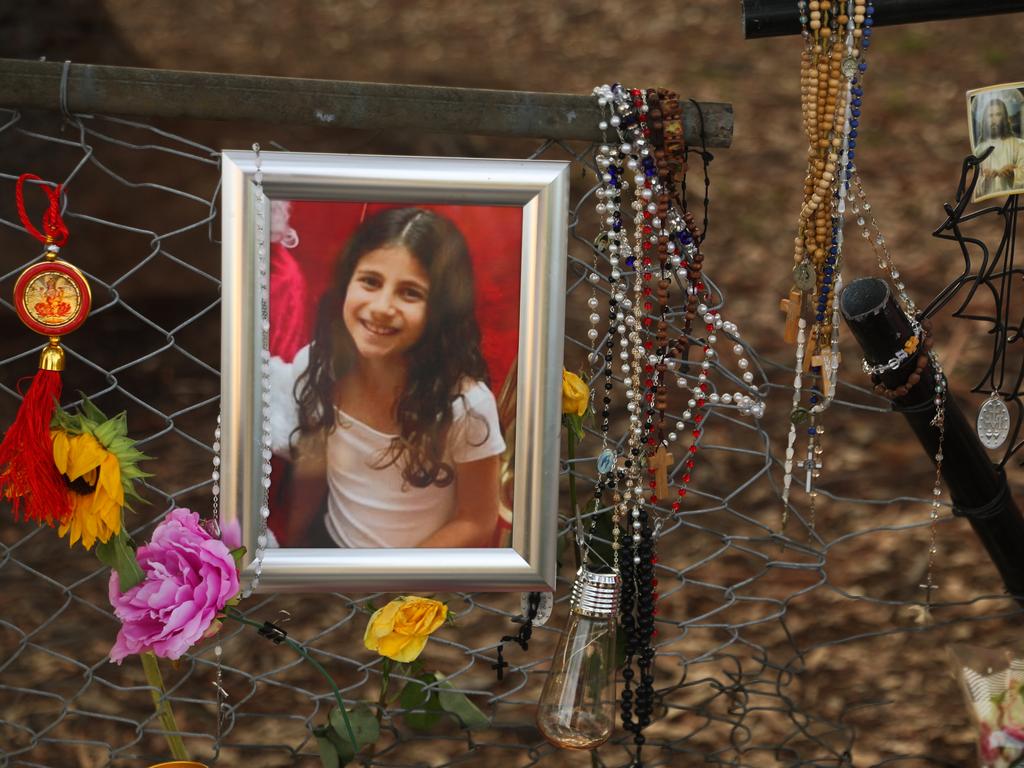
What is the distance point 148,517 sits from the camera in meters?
2.46

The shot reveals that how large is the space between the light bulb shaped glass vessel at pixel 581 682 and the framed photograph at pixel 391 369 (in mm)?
61

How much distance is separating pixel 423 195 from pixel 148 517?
5.40 feet

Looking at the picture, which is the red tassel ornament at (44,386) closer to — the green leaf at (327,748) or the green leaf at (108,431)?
the green leaf at (108,431)

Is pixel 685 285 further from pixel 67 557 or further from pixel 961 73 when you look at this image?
pixel 961 73

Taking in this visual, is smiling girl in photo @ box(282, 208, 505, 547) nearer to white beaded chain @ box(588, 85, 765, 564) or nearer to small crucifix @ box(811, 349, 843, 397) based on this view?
white beaded chain @ box(588, 85, 765, 564)

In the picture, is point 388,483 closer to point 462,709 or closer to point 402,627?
point 402,627

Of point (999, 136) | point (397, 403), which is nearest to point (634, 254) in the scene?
point (397, 403)

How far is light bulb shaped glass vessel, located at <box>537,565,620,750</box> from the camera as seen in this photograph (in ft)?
3.65

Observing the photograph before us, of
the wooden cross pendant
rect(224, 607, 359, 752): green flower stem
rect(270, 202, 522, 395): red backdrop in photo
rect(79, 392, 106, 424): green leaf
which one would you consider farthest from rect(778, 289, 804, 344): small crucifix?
rect(79, 392, 106, 424): green leaf

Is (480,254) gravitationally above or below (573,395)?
above

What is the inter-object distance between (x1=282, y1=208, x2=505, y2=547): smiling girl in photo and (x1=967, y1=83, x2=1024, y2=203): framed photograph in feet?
1.74

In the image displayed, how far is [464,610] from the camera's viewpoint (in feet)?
6.79

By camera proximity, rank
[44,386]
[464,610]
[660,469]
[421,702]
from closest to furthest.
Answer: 1. [44,386]
2. [660,469]
3. [421,702]
4. [464,610]

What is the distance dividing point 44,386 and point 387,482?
1.08 ft
